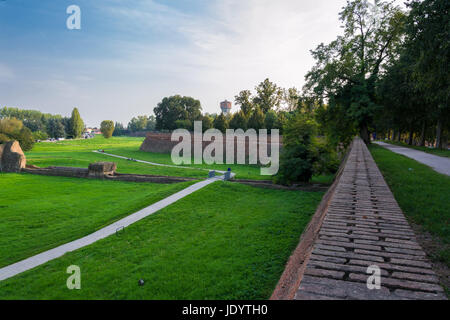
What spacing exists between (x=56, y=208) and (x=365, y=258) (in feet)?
49.5

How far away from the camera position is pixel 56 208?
45.9ft

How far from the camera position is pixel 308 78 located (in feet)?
93.8

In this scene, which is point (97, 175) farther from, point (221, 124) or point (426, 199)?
point (221, 124)

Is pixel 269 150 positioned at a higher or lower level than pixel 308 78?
lower

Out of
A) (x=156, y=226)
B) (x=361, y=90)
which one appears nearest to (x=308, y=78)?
(x=361, y=90)

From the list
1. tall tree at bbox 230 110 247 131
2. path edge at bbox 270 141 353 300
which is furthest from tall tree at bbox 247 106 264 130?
path edge at bbox 270 141 353 300

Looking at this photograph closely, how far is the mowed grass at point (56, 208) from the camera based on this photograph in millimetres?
9773

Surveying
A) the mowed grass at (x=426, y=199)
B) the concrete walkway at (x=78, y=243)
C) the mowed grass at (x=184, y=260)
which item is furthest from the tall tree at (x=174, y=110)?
the mowed grass at (x=426, y=199)

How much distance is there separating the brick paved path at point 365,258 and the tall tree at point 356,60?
23394 millimetres

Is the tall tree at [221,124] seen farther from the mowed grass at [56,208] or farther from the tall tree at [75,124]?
the tall tree at [75,124]

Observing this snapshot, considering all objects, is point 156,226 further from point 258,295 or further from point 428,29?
point 428,29

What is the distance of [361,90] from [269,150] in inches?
481
